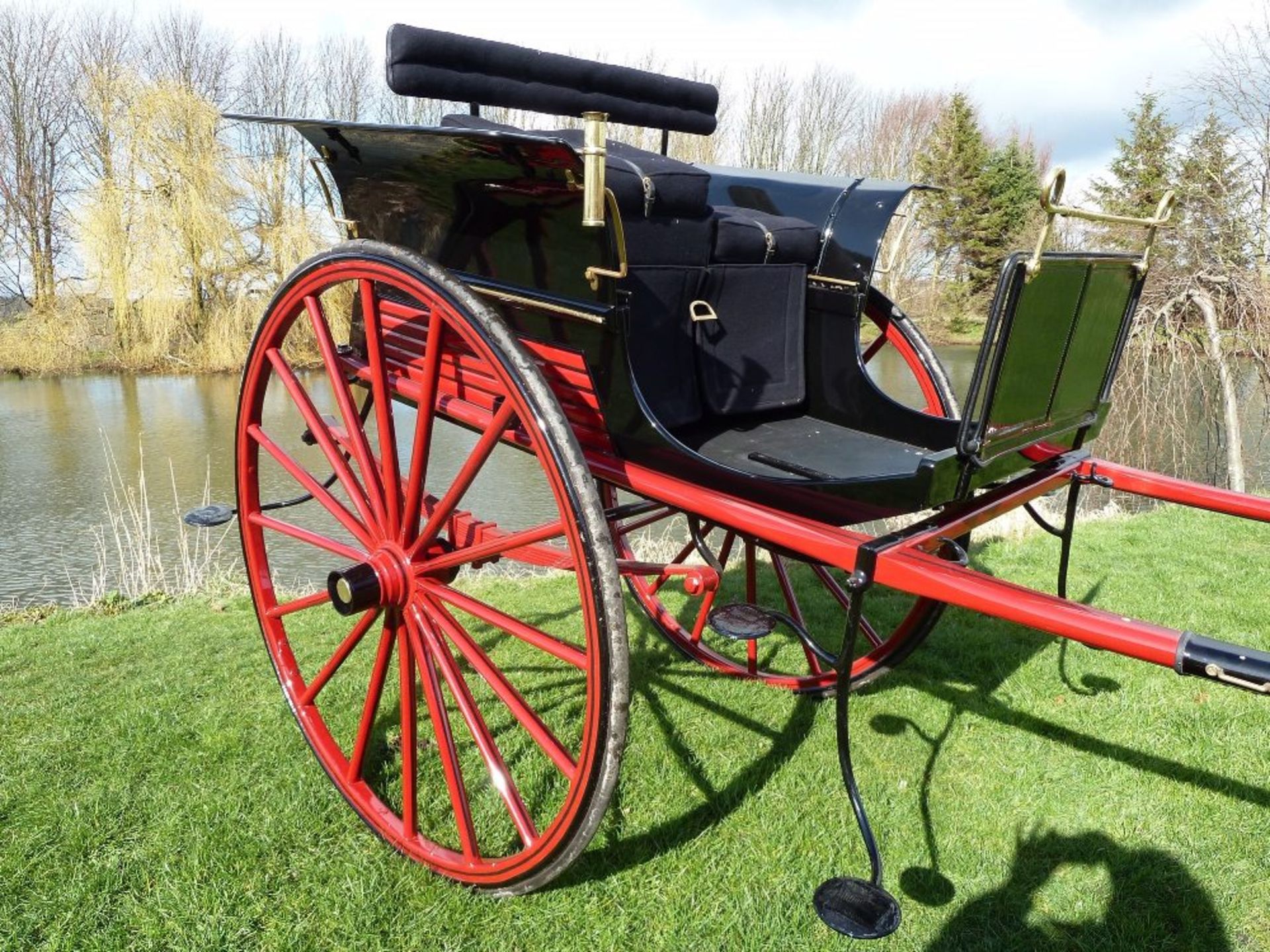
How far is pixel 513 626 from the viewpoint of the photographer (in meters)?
1.83

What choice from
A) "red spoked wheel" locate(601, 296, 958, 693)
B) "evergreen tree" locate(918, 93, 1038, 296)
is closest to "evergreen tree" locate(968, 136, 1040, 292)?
"evergreen tree" locate(918, 93, 1038, 296)

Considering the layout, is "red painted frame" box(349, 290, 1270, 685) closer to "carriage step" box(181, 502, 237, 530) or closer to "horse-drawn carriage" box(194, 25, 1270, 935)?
"horse-drawn carriage" box(194, 25, 1270, 935)

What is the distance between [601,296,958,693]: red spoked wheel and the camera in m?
2.67

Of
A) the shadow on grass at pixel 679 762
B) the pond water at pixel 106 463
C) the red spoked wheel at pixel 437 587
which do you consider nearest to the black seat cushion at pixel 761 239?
the red spoked wheel at pixel 437 587

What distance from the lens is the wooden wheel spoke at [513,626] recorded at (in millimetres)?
1750

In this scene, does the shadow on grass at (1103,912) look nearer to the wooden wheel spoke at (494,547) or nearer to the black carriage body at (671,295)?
the black carriage body at (671,295)

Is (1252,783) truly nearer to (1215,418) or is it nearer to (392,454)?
(392,454)

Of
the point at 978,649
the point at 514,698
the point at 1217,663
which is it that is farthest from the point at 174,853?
the point at 978,649

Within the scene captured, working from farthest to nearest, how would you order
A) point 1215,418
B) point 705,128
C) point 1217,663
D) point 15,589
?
1. point 1215,418
2. point 15,589
3. point 705,128
4. point 1217,663

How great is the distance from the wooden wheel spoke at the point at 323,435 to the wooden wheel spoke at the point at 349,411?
32mm

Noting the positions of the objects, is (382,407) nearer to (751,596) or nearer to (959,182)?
(751,596)

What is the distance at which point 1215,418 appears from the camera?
7.25 meters

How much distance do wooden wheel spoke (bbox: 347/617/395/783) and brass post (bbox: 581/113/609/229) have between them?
3.50 feet

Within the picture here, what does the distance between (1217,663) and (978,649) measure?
7.36 feet
